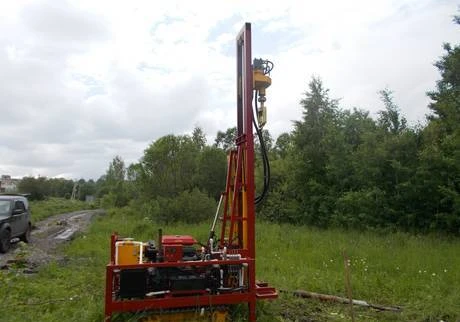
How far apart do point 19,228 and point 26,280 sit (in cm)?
752

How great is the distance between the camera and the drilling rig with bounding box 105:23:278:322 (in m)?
5.58

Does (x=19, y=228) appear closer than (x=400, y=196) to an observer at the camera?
Yes

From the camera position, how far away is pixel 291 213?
24547mm

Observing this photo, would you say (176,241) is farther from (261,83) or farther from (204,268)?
(261,83)

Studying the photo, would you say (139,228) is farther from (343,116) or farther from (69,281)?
(343,116)

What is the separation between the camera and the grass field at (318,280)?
6613 mm

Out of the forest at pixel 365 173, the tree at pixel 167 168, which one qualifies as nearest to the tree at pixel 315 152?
the forest at pixel 365 173

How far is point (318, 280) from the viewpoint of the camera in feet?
28.7

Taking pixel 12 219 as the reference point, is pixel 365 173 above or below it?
above

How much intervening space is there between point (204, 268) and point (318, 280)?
3.63 m

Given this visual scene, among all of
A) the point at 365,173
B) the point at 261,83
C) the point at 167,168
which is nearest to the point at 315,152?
the point at 365,173

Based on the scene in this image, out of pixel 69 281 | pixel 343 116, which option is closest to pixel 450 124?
pixel 343 116

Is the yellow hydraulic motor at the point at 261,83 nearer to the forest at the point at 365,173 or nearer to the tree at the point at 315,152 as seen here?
the forest at the point at 365,173

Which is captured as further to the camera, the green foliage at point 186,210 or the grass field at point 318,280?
the green foliage at point 186,210
